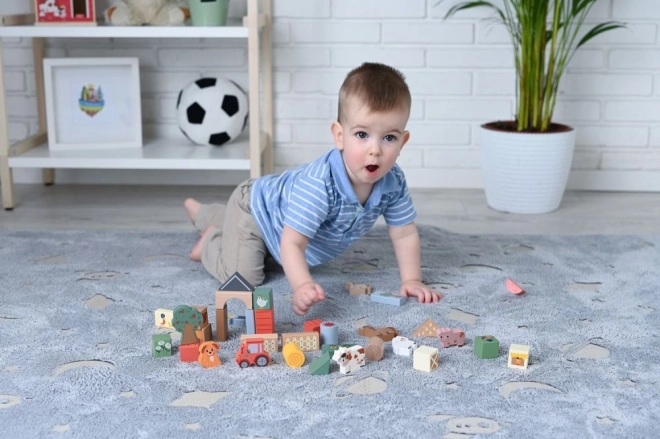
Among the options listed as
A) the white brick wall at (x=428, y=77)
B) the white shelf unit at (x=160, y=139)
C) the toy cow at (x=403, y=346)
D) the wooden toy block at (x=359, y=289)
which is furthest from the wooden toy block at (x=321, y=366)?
the white brick wall at (x=428, y=77)

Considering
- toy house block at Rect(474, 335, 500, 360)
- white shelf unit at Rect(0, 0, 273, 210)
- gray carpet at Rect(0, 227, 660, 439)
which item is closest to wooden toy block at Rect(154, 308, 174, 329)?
gray carpet at Rect(0, 227, 660, 439)

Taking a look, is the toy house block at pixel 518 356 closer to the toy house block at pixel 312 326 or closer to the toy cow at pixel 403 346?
the toy cow at pixel 403 346

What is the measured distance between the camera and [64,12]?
2021 mm

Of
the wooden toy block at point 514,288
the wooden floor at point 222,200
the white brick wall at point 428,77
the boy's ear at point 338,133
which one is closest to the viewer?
the boy's ear at point 338,133

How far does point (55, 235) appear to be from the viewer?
6.05 ft

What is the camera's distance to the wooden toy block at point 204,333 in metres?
1.23

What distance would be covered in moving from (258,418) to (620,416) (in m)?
0.46

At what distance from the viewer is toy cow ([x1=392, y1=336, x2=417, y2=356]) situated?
121 cm

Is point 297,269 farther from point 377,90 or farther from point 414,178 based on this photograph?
point 414,178

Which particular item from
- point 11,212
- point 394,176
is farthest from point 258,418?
point 11,212

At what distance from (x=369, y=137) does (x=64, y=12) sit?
1.08 metres

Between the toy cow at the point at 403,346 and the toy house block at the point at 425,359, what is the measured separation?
39mm

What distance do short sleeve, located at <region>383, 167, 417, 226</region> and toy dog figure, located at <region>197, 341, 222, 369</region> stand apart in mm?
471

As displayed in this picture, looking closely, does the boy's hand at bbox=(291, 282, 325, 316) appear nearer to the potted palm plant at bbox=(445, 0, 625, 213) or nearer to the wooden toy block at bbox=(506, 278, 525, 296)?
the wooden toy block at bbox=(506, 278, 525, 296)
